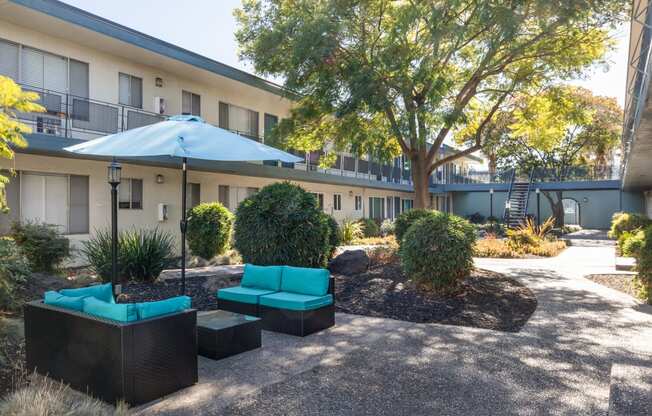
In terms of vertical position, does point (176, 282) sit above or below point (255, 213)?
below

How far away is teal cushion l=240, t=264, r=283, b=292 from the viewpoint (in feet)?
23.0

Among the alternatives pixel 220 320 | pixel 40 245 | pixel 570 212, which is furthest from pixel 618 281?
pixel 570 212

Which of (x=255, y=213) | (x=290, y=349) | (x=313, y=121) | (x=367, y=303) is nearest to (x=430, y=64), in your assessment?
(x=313, y=121)

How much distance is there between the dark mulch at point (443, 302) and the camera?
23.6 feet

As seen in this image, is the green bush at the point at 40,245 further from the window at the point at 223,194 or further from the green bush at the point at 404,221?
the green bush at the point at 404,221

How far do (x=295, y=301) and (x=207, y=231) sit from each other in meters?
8.41

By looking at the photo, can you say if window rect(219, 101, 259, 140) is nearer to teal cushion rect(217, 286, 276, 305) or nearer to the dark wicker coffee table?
teal cushion rect(217, 286, 276, 305)

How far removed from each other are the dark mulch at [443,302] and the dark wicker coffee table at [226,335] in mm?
2514

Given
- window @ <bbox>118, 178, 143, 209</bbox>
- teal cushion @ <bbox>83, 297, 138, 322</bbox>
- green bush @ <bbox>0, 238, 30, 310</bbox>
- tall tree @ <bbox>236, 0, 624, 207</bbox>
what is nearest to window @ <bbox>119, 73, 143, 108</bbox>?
window @ <bbox>118, 178, 143, 209</bbox>

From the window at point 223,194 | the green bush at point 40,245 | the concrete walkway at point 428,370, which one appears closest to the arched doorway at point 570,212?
the window at point 223,194

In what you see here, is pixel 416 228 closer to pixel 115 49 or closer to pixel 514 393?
pixel 514 393

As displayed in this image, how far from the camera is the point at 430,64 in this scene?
485 inches

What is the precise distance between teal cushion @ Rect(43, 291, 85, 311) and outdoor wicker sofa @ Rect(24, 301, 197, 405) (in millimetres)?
64

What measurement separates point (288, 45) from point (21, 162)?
7581 mm
